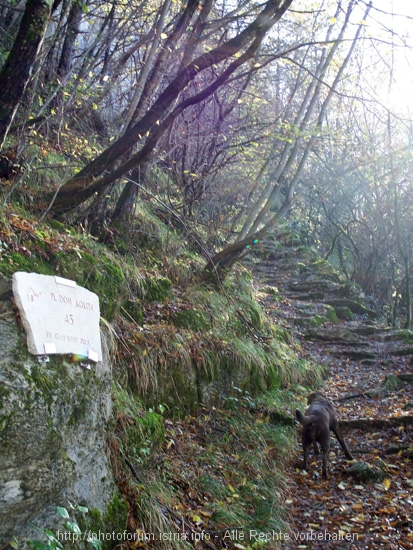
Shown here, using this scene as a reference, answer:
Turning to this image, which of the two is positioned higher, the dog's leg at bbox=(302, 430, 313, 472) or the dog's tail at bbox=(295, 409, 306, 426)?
the dog's tail at bbox=(295, 409, 306, 426)

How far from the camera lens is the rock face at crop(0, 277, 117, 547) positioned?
292 centimetres

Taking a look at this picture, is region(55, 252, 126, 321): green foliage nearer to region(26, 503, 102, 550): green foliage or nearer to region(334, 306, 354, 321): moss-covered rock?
region(26, 503, 102, 550): green foliage

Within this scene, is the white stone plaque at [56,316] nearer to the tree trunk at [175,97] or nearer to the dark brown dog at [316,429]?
the tree trunk at [175,97]

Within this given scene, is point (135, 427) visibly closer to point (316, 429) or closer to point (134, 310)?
point (134, 310)

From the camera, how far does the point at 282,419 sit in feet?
23.2

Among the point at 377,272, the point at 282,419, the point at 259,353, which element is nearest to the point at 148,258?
the point at 259,353

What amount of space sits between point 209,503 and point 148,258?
402 cm

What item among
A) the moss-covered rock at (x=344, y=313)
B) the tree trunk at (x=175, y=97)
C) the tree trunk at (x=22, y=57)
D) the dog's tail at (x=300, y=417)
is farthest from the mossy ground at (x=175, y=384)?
the moss-covered rock at (x=344, y=313)

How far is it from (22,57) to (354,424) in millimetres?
6573

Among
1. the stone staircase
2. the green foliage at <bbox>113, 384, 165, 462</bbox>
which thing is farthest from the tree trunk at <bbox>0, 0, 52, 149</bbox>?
the stone staircase

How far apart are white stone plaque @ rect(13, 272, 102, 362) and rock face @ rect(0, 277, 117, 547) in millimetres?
90

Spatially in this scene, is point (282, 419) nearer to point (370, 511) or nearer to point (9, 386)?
point (370, 511)

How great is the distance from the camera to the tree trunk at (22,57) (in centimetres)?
450

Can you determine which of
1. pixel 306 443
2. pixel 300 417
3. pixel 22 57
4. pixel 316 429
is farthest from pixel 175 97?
pixel 306 443
